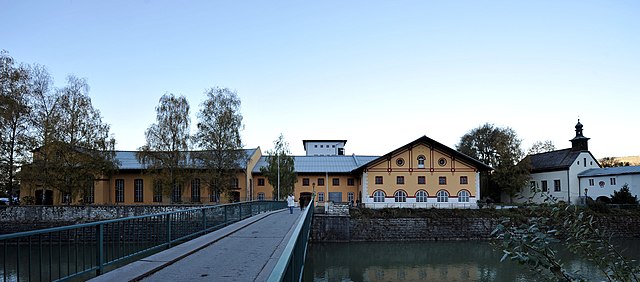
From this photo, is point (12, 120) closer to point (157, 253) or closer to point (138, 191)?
point (138, 191)

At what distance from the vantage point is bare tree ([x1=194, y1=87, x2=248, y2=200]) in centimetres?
4231

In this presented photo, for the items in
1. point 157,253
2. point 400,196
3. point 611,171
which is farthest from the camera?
point 611,171

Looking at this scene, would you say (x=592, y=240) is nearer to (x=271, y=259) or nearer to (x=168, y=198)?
(x=271, y=259)

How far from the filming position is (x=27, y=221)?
36125 millimetres

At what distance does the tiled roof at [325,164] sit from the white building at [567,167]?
19.2 meters

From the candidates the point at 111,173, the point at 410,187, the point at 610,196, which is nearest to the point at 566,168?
the point at 610,196

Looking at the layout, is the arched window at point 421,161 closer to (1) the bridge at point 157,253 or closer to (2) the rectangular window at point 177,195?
(2) the rectangular window at point 177,195

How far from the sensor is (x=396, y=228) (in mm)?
38219

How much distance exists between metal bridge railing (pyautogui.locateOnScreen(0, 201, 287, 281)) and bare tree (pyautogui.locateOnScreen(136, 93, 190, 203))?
27722 mm

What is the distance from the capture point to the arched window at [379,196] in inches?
1865

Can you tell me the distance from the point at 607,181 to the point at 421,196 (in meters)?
20.2

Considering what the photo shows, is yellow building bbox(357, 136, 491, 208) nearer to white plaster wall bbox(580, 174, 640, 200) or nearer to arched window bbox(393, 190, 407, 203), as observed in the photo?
arched window bbox(393, 190, 407, 203)

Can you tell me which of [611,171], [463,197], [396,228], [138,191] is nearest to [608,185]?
[611,171]

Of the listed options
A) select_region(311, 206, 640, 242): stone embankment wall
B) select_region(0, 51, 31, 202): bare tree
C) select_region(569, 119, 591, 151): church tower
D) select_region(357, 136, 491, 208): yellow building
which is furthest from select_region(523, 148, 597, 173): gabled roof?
select_region(0, 51, 31, 202): bare tree
